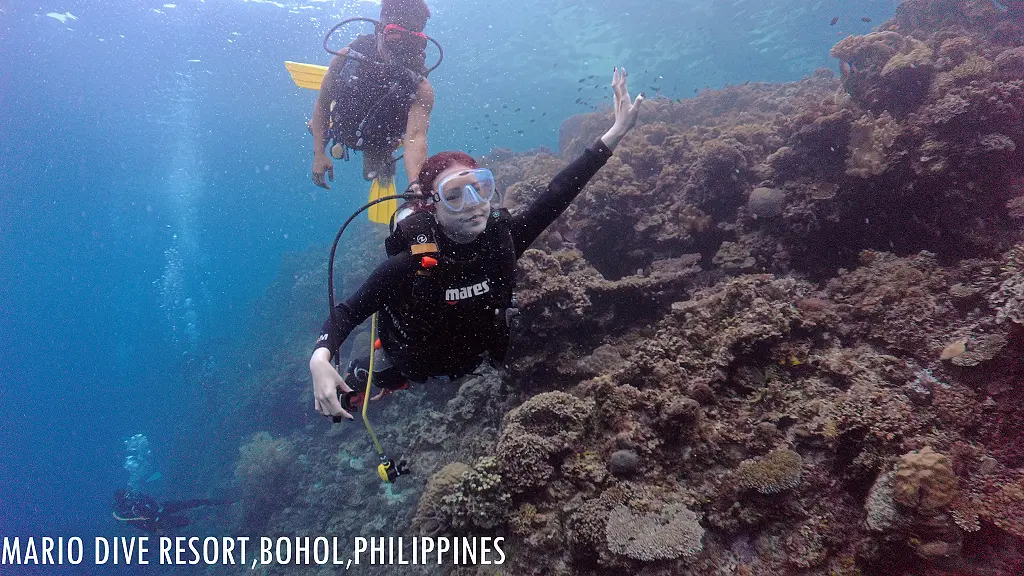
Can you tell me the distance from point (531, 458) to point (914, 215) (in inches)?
255

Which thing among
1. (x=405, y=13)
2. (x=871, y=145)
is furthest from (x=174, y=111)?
(x=871, y=145)

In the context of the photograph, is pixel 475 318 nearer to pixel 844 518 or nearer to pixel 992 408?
pixel 844 518

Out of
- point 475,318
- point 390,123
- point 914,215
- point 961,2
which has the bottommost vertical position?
point 475,318

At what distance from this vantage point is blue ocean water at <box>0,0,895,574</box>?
83.0 ft

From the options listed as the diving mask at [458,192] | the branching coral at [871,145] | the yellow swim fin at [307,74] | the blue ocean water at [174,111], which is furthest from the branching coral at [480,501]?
the blue ocean water at [174,111]

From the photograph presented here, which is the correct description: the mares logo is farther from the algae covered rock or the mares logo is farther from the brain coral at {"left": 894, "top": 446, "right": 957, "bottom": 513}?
the algae covered rock

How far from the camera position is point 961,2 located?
34.3ft

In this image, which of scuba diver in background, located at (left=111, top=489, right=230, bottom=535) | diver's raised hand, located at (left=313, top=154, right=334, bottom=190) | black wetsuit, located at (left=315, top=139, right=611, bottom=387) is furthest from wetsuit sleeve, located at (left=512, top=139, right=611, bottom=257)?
scuba diver in background, located at (left=111, top=489, right=230, bottom=535)

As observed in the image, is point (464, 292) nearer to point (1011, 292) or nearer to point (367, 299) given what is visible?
point (367, 299)

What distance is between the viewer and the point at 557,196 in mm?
3738

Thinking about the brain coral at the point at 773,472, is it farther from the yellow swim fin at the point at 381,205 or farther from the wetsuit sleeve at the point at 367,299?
the yellow swim fin at the point at 381,205

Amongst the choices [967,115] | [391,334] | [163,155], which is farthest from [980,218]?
[163,155]

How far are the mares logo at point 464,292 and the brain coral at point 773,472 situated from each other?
9.26 feet

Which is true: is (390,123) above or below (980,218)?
above
